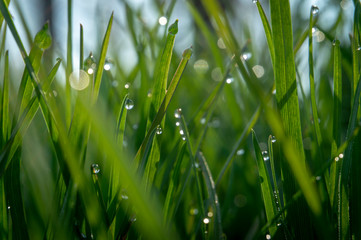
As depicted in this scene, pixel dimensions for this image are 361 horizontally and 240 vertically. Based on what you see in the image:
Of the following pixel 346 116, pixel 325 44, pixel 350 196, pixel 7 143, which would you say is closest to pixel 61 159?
pixel 7 143

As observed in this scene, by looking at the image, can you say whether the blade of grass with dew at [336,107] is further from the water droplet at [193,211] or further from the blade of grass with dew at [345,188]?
the water droplet at [193,211]

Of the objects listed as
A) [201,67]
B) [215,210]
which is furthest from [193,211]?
[201,67]

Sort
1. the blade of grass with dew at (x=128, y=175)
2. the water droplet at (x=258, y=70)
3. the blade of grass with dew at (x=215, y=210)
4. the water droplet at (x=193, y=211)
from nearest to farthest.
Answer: the blade of grass with dew at (x=128, y=175) < the blade of grass with dew at (x=215, y=210) < the water droplet at (x=193, y=211) < the water droplet at (x=258, y=70)

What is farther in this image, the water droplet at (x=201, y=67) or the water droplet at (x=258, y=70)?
the water droplet at (x=201, y=67)

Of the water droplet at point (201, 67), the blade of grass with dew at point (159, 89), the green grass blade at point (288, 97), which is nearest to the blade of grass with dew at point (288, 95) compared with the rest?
the green grass blade at point (288, 97)

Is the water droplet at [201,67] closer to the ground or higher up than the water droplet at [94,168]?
higher up

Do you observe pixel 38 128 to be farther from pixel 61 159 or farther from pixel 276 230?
pixel 276 230

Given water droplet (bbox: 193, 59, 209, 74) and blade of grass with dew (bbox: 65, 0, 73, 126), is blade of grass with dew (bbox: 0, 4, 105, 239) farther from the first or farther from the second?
water droplet (bbox: 193, 59, 209, 74)

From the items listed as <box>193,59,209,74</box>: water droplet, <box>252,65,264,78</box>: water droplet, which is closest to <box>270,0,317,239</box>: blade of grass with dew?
<box>252,65,264,78</box>: water droplet
